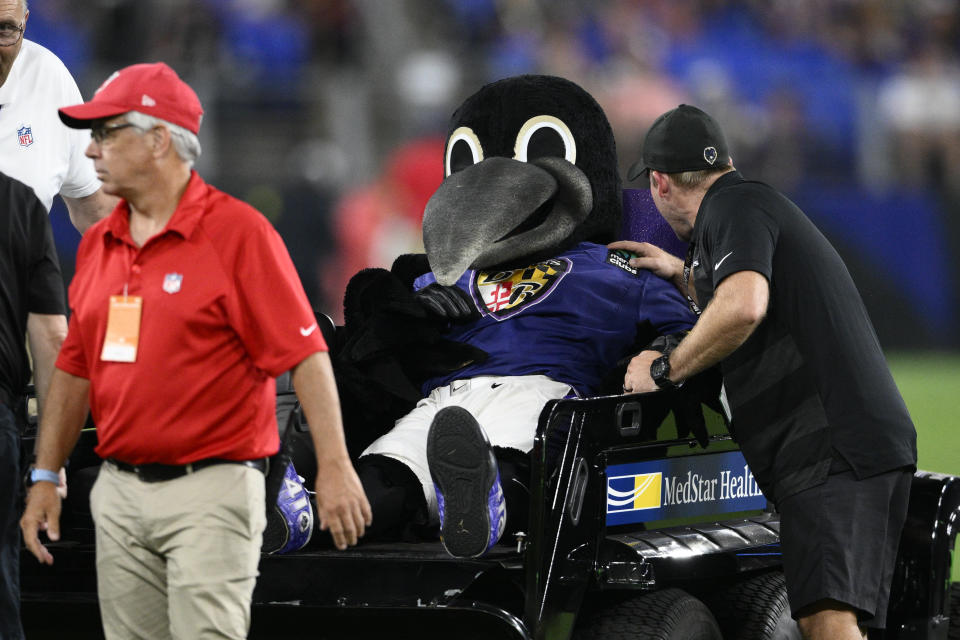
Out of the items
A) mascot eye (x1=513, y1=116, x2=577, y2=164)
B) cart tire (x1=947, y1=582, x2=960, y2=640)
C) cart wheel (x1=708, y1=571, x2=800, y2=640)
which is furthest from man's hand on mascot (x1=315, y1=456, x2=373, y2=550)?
cart tire (x1=947, y1=582, x2=960, y2=640)

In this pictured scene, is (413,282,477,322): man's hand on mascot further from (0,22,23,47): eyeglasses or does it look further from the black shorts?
(0,22,23,47): eyeglasses

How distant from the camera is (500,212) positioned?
4227 mm

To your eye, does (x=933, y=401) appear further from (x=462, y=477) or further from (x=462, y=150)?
(x=462, y=477)

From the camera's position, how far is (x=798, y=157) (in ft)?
43.6

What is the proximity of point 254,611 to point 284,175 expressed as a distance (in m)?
8.24

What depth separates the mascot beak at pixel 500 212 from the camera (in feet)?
13.7

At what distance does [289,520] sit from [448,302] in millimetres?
1131

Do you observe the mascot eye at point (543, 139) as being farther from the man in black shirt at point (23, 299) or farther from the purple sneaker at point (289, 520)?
the man in black shirt at point (23, 299)

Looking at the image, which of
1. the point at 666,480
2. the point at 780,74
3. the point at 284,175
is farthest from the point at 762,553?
the point at 780,74

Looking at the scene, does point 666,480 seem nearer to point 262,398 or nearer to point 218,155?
point 262,398

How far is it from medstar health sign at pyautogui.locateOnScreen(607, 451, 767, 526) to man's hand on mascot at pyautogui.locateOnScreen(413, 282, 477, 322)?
0.90 meters

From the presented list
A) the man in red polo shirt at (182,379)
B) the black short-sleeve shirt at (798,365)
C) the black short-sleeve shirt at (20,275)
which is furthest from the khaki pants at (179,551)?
the black short-sleeve shirt at (798,365)

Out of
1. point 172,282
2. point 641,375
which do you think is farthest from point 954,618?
point 172,282

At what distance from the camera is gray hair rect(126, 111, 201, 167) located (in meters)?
2.85
